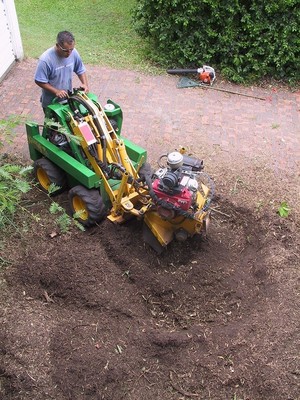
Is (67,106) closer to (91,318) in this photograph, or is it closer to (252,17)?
(91,318)

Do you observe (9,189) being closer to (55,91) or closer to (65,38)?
(55,91)

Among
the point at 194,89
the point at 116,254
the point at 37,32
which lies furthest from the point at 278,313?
the point at 37,32

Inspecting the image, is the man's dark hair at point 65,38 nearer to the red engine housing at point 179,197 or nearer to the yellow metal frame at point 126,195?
the yellow metal frame at point 126,195

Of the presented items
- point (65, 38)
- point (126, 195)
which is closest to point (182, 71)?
point (65, 38)

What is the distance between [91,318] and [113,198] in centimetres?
131

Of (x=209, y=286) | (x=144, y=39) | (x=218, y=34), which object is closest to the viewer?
(x=209, y=286)

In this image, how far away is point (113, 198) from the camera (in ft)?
16.9

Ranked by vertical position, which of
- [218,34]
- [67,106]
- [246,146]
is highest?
[67,106]

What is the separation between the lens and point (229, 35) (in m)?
8.52

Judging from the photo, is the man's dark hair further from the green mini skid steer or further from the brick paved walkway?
the brick paved walkway

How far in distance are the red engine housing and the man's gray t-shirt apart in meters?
2.09

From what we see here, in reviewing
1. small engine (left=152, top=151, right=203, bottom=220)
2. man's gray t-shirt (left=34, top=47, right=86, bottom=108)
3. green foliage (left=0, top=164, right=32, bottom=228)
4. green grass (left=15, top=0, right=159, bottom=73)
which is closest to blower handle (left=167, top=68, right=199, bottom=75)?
green grass (left=15, top=0, right=159, bottom=73)

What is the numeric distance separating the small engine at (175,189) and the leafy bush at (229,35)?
15.2ft

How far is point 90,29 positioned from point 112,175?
20.9 ft
